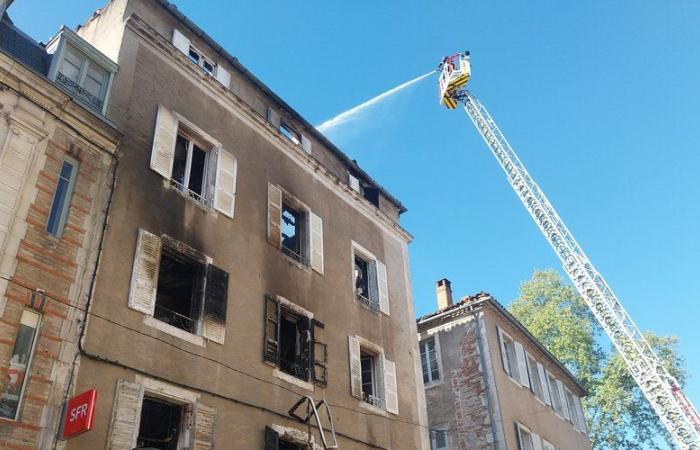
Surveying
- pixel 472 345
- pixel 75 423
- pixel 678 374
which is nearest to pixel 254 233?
pixel 75 423

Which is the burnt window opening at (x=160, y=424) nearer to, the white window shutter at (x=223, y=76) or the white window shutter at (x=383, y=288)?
the white window shutter at (x=383, y=288)

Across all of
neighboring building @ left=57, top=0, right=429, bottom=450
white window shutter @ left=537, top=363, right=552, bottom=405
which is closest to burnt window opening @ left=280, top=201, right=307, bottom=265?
neighboring building @ left=57, top=0, right=429, bottom=450

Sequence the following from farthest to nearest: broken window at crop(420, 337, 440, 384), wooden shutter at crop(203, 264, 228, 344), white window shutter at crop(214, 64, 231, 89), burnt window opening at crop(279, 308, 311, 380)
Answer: broken window at crop(420, 337, 440, 384) → white window shutter at crop(214, 64, 231, 89) → burnt window opening at crop(279, 308, 311, 380) → wooden shutter at crop(203, 264, 228, 344)

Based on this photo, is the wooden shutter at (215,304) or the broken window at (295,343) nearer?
the wooden shutter at (215,304)

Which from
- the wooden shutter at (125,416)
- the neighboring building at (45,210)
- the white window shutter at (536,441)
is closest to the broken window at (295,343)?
the wooden shutter at (125,416)

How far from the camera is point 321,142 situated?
18.1m

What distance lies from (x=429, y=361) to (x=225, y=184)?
12067mm

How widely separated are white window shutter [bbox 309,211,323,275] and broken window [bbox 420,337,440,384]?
8404mm

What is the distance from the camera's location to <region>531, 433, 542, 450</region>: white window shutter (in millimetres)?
21734

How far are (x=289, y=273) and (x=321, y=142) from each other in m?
5.25

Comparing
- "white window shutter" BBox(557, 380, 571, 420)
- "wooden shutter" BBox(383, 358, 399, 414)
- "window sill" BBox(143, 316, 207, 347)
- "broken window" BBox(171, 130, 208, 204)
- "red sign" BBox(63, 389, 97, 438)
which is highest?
"broken window" BBox(171, 130, 208, 204)

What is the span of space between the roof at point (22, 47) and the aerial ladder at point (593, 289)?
24140mm

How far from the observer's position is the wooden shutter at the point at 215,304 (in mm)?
11547

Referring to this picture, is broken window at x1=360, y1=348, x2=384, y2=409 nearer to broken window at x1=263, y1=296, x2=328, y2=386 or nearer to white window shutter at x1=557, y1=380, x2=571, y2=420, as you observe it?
broken window at x1=263, y1=296, x2=328, y2=386
